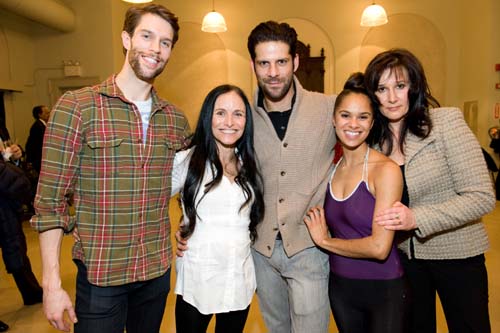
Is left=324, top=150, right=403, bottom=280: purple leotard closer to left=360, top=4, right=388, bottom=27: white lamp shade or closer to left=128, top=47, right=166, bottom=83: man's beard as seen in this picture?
left=128, top=47, right=166, bottom=83: man's beard

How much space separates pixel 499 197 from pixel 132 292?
6112 millimetres

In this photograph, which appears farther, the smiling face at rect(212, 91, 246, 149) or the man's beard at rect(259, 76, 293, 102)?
the man's beard at rect(259, 76, 293, 102)

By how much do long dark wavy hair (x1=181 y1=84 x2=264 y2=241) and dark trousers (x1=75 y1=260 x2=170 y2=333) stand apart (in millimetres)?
276

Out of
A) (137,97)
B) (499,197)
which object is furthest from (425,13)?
(137,97)

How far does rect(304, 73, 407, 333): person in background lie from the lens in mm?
1544

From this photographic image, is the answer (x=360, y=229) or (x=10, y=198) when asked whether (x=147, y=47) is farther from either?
(x=10, y=198)

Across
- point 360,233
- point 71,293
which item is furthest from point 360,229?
point 71,293

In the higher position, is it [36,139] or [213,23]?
[213,23]

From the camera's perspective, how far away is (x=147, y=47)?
5.14 ft

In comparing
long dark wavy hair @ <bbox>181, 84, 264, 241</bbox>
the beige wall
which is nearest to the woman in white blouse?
long dark wavy hair @ <bbox>181, 84, 264, 241</bbox>

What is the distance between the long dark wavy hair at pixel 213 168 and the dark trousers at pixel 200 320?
32 cm

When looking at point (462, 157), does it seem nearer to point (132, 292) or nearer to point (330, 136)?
point (330, 136)

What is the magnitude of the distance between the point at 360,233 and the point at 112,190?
38.2 inches

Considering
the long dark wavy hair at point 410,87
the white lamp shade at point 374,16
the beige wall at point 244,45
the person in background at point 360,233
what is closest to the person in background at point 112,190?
the person in background at point 360,233
